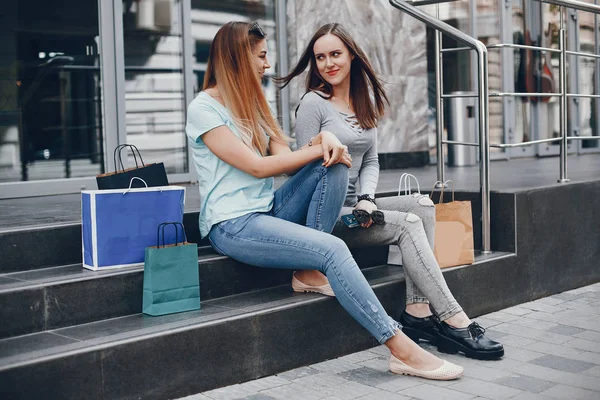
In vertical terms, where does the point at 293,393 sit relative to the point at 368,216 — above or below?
below

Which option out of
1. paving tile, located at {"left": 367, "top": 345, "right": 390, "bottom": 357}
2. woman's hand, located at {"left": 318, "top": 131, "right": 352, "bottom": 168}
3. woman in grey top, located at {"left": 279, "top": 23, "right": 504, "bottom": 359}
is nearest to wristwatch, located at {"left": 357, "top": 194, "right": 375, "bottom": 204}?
woman in grey top, located at {"left": 279, "top": 23, "right": 504, "bottom": 359}

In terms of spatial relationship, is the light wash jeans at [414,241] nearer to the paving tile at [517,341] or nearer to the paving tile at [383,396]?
the paving tile at [517,341]

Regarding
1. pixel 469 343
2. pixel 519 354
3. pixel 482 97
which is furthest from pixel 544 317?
pixel 482 97

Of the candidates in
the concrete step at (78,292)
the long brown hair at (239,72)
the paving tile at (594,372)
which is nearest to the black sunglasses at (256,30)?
the long brown hair at (239,72)

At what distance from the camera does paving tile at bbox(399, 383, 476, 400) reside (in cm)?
326

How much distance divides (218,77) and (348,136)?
0.75 meters

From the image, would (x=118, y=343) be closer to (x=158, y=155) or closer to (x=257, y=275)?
(x=257, y=275)

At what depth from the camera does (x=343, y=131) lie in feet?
13.4

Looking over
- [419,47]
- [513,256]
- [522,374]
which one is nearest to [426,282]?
[522,374]

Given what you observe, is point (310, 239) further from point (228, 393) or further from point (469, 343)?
point (469, 343)

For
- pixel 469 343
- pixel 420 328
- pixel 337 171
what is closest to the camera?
pixel 337 171

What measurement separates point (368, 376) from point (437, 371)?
11.8 inches

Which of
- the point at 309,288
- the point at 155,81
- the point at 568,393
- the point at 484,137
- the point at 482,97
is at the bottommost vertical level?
the point at 568,393

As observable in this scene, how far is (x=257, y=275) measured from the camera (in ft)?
13.0
